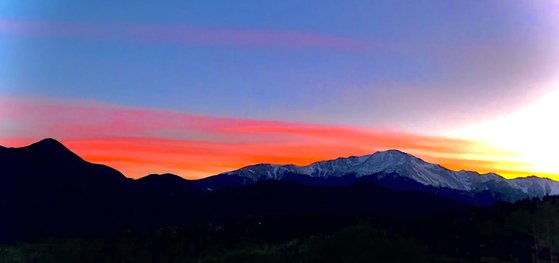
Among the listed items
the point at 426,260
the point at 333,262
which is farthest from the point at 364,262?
the point at 426,260

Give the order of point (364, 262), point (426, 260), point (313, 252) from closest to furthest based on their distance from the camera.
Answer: point (364, 262) < point (426, 260) < point (313, 252)

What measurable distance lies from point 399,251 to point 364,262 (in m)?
12.7

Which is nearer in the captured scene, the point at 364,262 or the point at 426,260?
the point at 364,262

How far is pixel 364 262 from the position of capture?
173 m

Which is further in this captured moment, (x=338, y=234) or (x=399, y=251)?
(x=338, y=234)

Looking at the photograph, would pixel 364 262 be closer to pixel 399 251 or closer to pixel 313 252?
pixel 399 251

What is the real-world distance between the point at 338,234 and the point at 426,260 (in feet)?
88.7

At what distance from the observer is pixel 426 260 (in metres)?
184

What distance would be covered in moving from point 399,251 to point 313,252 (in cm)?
3065

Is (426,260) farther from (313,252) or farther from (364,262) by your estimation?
(313,252)

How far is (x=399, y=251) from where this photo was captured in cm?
17900

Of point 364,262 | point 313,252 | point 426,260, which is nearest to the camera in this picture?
point 364,262

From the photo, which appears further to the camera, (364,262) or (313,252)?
(313,252)

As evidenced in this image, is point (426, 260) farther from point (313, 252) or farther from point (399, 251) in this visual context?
point (313, 252)
